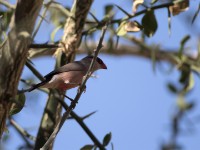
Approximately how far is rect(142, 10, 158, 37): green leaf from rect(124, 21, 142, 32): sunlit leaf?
8 cm

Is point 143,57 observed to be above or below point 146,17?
below

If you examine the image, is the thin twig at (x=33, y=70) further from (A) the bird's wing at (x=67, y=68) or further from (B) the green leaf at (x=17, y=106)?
(B) the green leaf at (x=17, y=106)

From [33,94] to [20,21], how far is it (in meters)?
1.65

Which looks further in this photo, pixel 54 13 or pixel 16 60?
pixel 54 13

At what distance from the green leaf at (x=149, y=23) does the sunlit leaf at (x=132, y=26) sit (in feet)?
0.28

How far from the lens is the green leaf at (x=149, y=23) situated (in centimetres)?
247

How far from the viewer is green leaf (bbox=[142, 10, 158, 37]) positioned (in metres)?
2.47

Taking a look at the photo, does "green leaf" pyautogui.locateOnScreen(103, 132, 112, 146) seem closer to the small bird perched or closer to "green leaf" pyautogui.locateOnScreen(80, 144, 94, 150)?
"green leaf" pyautogui.locateOnScreen(80, 144, 94, 150)

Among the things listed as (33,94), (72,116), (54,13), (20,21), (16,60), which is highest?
(20,21)

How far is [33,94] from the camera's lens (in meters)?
3.18

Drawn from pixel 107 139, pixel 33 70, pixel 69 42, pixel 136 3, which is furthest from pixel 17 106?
pixel 136 3

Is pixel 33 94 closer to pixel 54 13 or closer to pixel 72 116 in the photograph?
pixel 54 13

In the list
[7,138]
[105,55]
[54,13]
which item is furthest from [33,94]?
[105,55]

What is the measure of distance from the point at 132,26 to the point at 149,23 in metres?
0.13
